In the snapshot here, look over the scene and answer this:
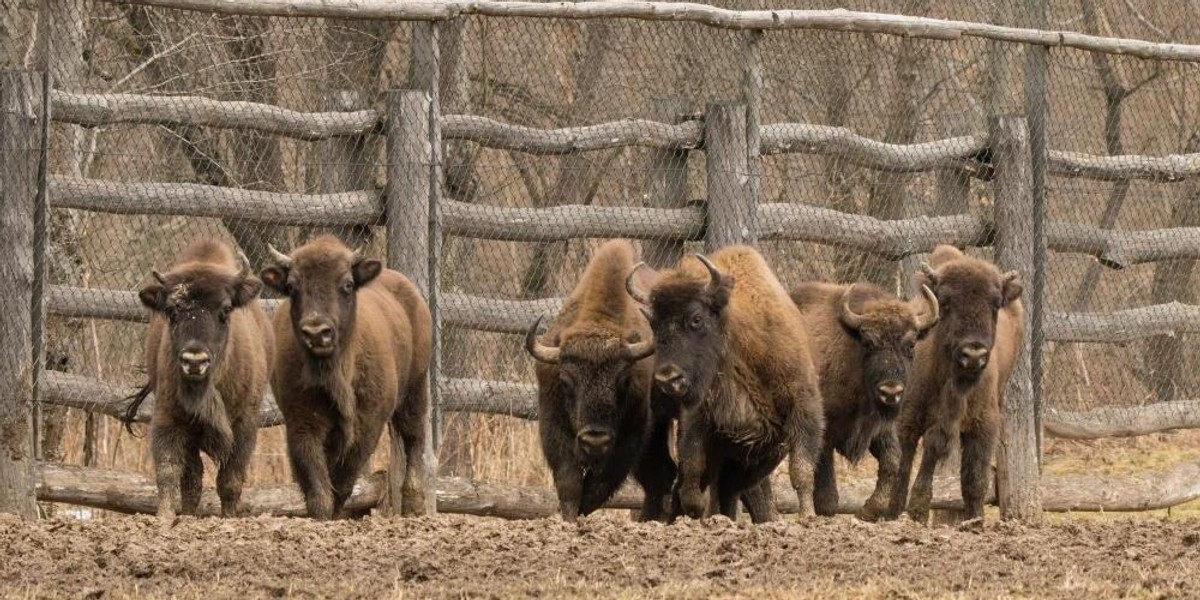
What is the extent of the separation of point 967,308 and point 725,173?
2376 mm

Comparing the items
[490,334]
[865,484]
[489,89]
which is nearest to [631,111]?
[489,89]

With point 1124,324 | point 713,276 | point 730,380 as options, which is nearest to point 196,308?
point 713,276

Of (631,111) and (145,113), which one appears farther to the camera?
(631,111)

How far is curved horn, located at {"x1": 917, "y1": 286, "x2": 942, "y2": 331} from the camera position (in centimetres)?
1186

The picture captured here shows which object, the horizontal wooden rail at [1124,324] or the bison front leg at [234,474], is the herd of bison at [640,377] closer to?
the bison front leg at [234,474]

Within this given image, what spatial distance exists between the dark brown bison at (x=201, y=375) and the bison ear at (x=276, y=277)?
61mm

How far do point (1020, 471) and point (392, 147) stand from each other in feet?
17.3

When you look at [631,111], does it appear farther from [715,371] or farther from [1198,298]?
[1198,298]

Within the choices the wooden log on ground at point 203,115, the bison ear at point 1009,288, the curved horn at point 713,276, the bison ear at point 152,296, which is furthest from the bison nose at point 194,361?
the bison ear at point 1009,288

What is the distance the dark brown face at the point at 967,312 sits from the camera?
12016mm

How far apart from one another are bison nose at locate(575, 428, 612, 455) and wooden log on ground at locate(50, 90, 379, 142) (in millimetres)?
3111

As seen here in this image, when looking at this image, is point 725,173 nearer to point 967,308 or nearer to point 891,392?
point 967,308

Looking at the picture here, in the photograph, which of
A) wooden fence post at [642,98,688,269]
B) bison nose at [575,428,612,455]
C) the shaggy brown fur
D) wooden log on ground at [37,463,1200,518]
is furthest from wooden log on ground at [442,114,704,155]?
bison nose at [575,428,612,455]

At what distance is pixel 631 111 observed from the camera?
15.0 m
